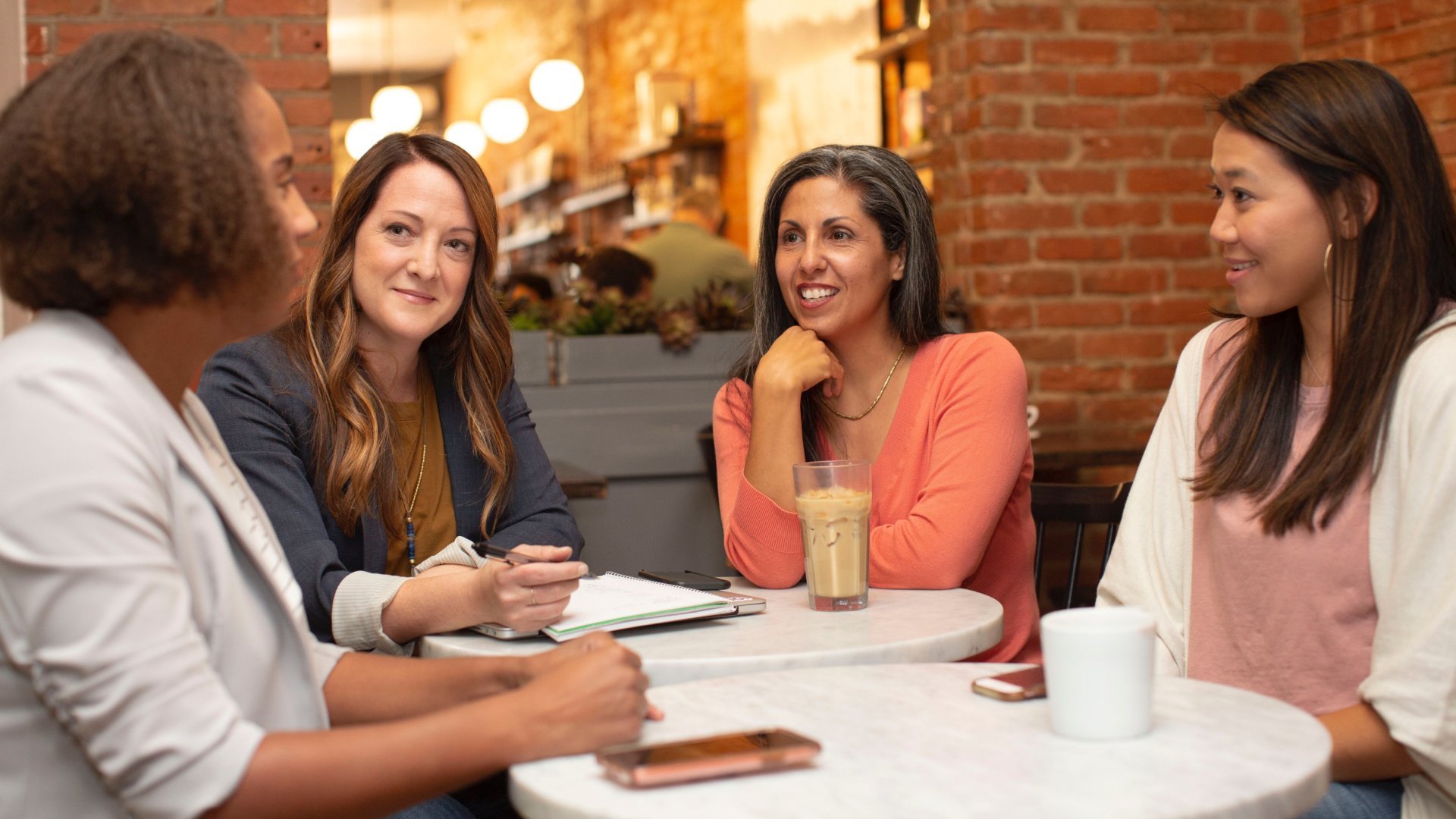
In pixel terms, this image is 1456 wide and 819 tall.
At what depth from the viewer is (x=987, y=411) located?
185 cm

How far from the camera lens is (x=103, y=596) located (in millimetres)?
866

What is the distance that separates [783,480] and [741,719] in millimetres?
800

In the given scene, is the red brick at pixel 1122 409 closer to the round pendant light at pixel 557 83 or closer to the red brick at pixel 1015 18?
the red brick at pixel 1015 18

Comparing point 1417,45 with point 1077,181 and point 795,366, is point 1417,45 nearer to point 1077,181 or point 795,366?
point 1077,181

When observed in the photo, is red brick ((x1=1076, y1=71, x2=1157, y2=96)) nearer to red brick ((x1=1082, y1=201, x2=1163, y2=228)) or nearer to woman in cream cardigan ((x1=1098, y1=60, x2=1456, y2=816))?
red brick ((x1=1082, y1=201, x2=1163, y2=228))

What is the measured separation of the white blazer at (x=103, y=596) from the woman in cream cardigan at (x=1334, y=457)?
1044 mm

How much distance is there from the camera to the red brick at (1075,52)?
12.0ft

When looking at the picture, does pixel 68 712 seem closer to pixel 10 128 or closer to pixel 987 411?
pixel 10 128

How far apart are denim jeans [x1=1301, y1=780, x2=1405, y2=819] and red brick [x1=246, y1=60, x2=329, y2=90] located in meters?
2.71

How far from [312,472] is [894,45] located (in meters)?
3.72

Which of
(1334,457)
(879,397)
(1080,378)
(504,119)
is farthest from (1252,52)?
(504,119)

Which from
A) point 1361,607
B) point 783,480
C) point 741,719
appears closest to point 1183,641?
point 1361,607

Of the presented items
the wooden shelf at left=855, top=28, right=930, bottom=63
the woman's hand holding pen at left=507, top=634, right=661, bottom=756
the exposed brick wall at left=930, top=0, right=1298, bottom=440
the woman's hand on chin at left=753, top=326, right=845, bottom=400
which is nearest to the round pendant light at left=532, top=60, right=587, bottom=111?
the wooden shelf at left=855, top=28, right=930, bottom=63

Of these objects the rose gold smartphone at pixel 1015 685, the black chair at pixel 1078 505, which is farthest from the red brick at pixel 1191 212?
the rose gold smartphone at pixel 1015 685
